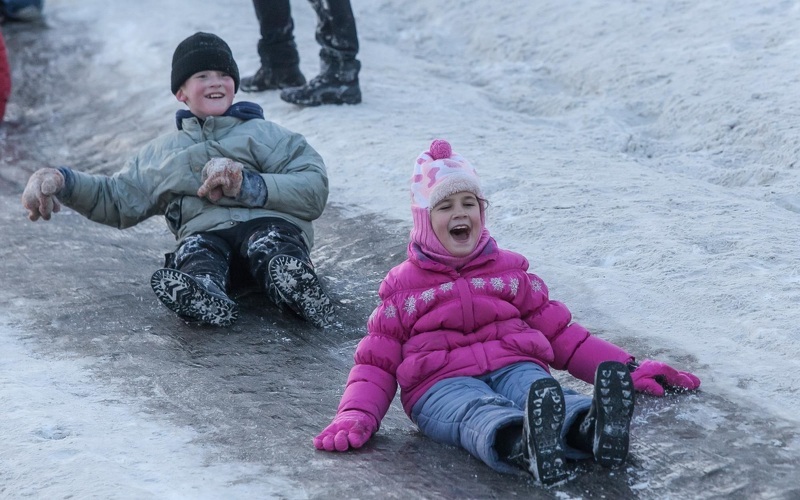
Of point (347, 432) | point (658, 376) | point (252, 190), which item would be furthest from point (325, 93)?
point (347, 432)

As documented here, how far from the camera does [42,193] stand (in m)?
4.48

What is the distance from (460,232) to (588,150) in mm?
2869

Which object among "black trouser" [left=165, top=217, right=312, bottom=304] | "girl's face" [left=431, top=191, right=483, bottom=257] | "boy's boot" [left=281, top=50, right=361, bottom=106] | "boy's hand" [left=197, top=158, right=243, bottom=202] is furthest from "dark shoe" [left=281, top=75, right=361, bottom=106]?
"girl's face" [left=431, top=191, right=483, bottom=257]

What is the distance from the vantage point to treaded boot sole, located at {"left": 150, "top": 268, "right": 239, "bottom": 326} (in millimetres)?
4141

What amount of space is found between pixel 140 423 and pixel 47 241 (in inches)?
100

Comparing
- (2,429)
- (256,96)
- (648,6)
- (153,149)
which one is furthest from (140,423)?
(648,6)

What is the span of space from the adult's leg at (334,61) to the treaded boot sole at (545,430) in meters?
4.79

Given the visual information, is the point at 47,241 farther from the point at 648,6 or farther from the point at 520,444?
the point at 648,6

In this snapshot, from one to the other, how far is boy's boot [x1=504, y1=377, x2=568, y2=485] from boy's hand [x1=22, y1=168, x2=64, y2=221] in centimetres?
249

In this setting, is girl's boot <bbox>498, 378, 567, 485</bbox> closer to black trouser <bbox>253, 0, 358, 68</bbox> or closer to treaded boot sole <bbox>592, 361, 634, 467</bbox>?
treaded boot sole <bbox>592, 361, 634, 467</bbox>

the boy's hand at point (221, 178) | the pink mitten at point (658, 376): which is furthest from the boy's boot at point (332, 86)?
the pink mitten at point (658, 376)

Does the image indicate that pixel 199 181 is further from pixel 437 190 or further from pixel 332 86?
pixel 332 86

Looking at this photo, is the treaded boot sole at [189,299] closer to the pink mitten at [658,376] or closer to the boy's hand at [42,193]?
the boy's hand at [42,193]

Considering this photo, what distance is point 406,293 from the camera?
3.41 metres
